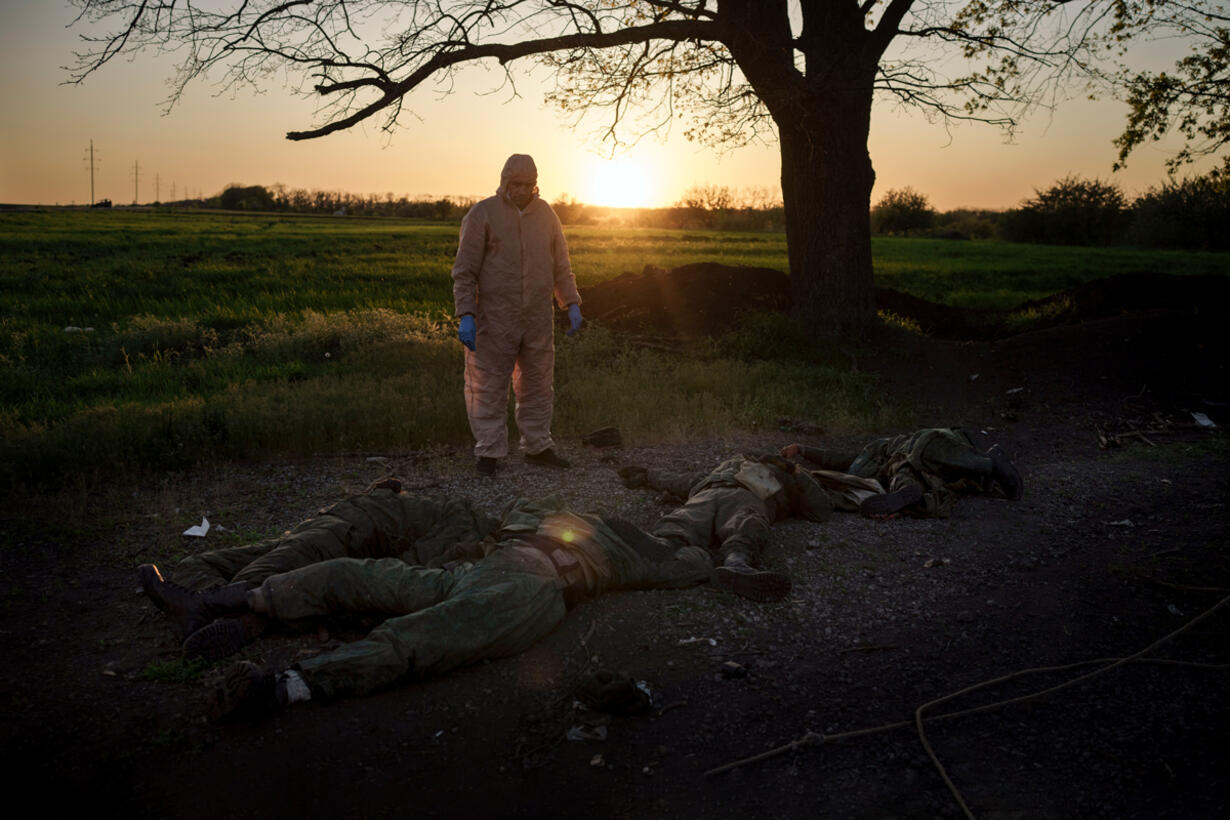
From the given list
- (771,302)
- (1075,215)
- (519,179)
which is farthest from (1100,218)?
(519,179)

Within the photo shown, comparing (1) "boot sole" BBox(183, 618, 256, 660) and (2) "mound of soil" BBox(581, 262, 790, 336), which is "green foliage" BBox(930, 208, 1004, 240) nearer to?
(2) "mound of soil" BBox(581, 262, 790, 336)

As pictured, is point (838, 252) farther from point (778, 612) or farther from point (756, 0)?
point (778, 612)

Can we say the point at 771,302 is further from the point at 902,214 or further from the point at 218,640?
the point at 902,214

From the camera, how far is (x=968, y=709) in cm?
351

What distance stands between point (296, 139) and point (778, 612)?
7.74 m

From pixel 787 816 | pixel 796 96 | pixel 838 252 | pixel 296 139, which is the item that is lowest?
pixel 787 816

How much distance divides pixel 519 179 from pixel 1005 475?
14.4ft

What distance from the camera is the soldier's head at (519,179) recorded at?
21.4 ft

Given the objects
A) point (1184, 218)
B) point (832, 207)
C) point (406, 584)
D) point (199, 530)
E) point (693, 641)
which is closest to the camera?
point (406, 584)

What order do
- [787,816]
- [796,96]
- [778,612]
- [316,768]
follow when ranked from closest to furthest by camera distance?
1. [787,816]
2. [316,768]
3. [778,612]
4. [796,96]

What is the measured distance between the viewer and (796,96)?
10.1 m

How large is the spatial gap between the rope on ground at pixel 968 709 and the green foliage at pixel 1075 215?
4452cm

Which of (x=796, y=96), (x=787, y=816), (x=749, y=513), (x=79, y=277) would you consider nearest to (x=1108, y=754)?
(x=787, y=816)

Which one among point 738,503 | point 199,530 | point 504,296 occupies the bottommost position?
point 199,530
